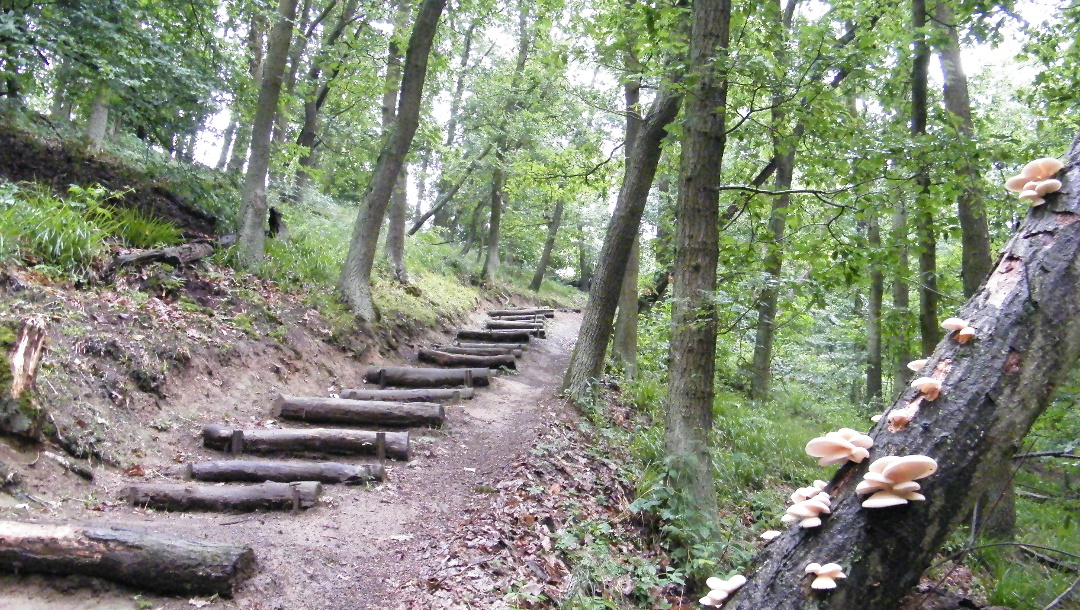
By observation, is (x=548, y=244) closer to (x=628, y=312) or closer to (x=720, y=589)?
(x=628, y=312)

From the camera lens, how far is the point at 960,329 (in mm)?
2373

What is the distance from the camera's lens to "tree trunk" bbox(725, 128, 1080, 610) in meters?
2.12

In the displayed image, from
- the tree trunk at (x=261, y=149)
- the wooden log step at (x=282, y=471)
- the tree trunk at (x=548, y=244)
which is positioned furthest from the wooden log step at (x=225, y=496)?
the tree trunk at (x=548, y=244)

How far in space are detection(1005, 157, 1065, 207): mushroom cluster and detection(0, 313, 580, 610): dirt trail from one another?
413cm

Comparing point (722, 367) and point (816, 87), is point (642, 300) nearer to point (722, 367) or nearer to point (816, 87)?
point (722, 367)

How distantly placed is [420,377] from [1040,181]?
8322mm

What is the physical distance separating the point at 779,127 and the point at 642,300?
31.3 feet

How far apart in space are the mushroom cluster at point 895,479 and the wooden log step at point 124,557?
12.2ft

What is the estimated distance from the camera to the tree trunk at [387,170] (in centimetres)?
1050

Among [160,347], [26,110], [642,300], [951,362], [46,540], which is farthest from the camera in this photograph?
[642,300]

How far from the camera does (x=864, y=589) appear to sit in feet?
6.94

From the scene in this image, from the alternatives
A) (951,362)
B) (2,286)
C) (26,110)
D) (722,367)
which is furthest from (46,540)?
(722,367)

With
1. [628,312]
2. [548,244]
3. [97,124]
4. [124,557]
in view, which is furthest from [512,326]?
[124,557]

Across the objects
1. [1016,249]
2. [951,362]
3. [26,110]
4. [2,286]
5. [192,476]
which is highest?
[26,110]
